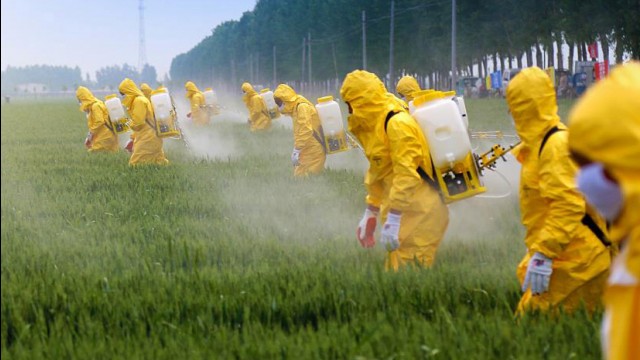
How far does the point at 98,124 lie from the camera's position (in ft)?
77.7

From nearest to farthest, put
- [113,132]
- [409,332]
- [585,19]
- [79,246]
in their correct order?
[409,332] → [79,246] → [113,132] → [585,19]

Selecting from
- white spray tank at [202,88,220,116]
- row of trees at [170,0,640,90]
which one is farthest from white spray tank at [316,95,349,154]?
row of trees at [170,0,640,90]

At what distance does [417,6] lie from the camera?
218 feet

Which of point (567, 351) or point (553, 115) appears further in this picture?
point (553, 115)

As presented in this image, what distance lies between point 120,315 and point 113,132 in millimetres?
18036

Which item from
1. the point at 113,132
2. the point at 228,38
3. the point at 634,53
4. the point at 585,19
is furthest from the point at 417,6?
the point at 113,132

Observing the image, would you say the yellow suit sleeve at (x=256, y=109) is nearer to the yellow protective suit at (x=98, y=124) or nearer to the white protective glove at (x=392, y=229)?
the yellow protective suit at (x=98, y=124)

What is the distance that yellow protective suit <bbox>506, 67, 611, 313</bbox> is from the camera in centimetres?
517

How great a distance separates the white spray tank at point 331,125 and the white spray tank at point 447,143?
7.64 metres

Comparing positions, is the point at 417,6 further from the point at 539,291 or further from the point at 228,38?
the point at 539,291

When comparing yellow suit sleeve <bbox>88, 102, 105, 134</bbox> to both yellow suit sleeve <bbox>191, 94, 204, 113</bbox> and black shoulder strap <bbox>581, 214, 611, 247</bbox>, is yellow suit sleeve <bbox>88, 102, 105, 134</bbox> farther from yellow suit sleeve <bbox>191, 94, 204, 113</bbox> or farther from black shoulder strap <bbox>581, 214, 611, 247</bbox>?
black shoulder strap <bbox>581, 214, 611, 247</bbox>

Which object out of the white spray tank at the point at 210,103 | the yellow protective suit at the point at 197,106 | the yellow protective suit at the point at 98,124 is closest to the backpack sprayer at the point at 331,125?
the yellow protective suit at the point at 98,124


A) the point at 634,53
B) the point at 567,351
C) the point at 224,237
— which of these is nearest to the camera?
the point at 567,351

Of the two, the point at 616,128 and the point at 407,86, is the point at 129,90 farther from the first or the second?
the point at 616,128
